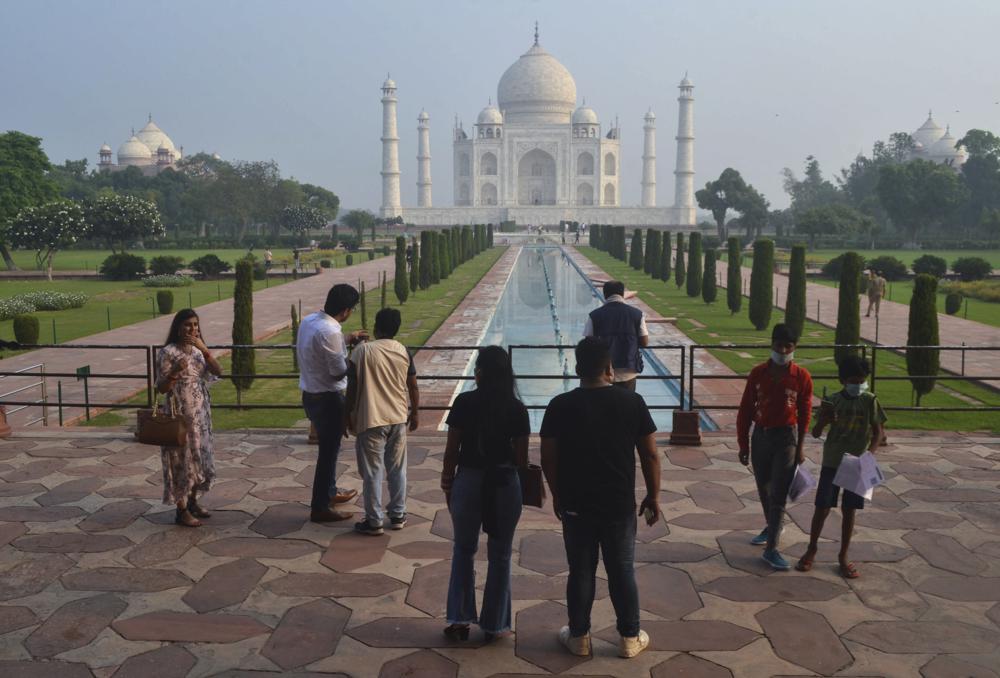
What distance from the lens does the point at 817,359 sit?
1083 centimetres

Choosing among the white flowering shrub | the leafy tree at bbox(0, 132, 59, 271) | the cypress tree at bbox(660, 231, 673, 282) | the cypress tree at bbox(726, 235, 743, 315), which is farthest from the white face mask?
the leafy tree at bbox(0, 132, 59, 271)

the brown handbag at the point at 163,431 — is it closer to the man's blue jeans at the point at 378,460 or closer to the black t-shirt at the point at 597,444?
the man's blue jeans at the point at 378,460

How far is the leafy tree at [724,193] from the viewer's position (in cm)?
4734

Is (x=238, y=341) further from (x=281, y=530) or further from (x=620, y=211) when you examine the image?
(x=620, y=211)

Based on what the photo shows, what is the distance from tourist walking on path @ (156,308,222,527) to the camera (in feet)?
13.8

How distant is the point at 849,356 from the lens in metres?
3.84

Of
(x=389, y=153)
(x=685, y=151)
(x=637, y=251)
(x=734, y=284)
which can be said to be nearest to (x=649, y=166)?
(x=685, y=151)

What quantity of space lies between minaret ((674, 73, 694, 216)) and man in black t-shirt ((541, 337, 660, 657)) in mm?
57885

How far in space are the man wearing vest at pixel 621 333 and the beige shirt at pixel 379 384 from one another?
117cm

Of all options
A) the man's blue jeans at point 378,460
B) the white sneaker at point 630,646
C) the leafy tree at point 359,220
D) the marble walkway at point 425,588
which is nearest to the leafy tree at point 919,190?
the leafy tree at point 359,220

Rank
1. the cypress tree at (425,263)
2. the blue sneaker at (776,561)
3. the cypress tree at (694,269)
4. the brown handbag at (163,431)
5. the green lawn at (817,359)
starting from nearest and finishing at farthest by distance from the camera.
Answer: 1. the blue sneaker at (776,561)
2. the brown handbag at (163,431)
3. the green lawn at (817,359)
4. the cypress tree at (694,269)
5. the cypress tree at (425,263)

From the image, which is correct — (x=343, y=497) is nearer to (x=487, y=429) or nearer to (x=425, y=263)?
(x=487, y=429)

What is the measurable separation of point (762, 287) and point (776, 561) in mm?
10642

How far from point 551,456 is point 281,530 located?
70.7 inches
